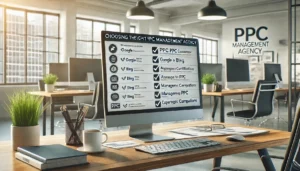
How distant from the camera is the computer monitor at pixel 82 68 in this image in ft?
18.5

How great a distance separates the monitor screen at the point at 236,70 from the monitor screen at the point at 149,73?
474cm

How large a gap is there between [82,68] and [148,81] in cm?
423

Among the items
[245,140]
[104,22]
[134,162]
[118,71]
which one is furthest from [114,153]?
[104,22]

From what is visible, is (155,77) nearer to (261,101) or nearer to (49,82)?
(261,101)

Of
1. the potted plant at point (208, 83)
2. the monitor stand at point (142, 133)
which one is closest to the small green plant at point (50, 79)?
the potted plant at point (208, 83)

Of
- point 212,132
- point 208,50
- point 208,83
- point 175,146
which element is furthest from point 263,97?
point 208,50

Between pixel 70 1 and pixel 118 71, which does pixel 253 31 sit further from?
pixel 118 71

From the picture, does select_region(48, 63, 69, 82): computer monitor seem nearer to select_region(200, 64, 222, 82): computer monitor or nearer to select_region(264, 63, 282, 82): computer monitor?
select_region(200, 64, 222, 82): computer monitor

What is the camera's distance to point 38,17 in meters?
9.30

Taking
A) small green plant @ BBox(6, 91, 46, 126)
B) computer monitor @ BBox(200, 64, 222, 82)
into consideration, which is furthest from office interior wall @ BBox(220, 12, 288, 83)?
small green plant @ BBox(6, 91, 46, 126)

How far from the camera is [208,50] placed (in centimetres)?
1543

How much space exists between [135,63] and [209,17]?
5.10m

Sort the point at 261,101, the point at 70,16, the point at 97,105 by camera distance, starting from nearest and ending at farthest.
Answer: the point at 97,105 → the point at 261,101 → the point at 70,16

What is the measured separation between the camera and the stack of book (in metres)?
1.07
